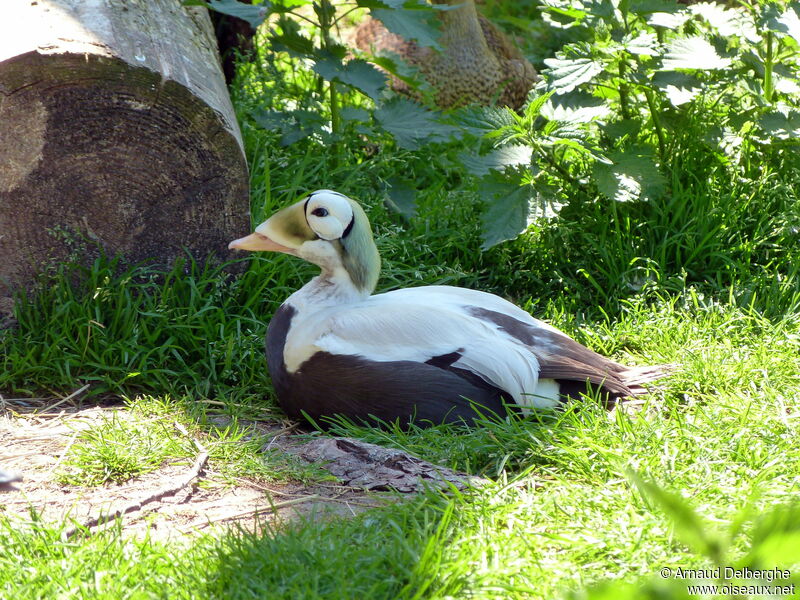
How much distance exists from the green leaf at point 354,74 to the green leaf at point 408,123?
0.52ft

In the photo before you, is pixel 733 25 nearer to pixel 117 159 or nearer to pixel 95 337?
pixel 117 159

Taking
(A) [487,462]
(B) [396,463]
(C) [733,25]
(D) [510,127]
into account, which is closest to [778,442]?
(A) [487,462]

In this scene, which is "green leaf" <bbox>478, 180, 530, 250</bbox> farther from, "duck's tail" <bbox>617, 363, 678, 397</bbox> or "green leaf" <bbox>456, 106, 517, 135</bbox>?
"duck's tail" <bbox>617, 363, 678, 397</bbox>

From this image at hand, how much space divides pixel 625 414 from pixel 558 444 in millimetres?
289

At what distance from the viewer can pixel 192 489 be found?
2.73 metres

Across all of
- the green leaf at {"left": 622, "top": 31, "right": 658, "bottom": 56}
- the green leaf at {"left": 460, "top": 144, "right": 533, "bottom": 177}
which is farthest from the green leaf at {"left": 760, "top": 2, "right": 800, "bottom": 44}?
the green leaf at {"left": 460, "top": 144, "right": 533, "bottom": 177}

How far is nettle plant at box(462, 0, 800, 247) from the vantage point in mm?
3951

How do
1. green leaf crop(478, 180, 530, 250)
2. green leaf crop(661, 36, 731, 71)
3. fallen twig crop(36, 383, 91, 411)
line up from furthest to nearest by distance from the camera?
green leaf crop(661, 36, 731, 71), green leaf crop(478, 180, 530, 250), fallen twig crop(36, 383, 91, 411)

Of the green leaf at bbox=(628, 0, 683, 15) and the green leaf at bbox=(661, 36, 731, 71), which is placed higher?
the green leaf at bbox=(628, 0, 683, 15)

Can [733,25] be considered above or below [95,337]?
above

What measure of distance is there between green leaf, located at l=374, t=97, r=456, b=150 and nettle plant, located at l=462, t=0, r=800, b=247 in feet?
1.19

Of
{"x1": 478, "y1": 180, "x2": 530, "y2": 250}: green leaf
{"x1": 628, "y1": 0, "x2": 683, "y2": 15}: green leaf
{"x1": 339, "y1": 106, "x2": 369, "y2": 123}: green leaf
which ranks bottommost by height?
{"x1": 478, "y1": 180, "x2": 530, "y2": 250}: green leaf

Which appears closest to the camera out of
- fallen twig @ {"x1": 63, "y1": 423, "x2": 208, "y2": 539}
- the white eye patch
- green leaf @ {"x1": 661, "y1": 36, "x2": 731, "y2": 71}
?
fallen twig @ {"x1": 63, "y1": 423, "x2": 208, "y2": 539}

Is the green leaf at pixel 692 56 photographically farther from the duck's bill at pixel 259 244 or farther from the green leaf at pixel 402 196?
the duck's bill at pixel 259 244
